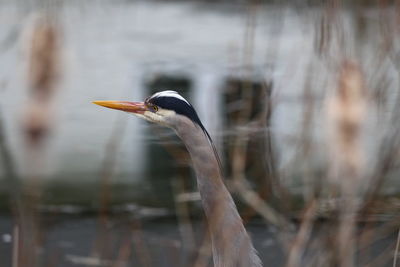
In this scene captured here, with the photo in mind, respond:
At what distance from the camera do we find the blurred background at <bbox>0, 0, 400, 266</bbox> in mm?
2273

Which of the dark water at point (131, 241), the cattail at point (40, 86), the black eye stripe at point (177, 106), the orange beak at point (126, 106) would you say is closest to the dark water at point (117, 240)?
the dark water at point (131, 241)

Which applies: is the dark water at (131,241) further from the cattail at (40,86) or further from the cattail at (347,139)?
the cattail at (40,86)

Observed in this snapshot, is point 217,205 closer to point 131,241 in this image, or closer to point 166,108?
point 166,108

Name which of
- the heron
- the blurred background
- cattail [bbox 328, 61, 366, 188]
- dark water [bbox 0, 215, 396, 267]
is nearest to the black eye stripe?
the heron

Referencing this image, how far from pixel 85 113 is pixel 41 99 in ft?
11.9

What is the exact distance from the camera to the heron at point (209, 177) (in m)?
1.85

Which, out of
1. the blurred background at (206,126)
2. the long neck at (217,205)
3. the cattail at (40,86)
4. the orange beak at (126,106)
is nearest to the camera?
the cattail at (40,86)

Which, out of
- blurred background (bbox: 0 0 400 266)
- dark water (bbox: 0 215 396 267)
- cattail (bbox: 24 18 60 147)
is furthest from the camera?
dark water (bbox: 0 215 396 267)

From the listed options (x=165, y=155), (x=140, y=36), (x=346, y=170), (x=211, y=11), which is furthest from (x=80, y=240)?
(x=211, y=11)

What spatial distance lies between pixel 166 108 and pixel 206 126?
8.42ft

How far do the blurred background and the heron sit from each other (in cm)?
22

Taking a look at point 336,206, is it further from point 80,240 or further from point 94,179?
point 94,179

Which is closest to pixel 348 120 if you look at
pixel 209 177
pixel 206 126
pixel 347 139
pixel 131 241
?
pixel 347 139

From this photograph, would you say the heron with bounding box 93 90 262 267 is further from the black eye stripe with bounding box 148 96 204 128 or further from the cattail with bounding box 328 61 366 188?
the cattail with bounding box 328 61 366 188
